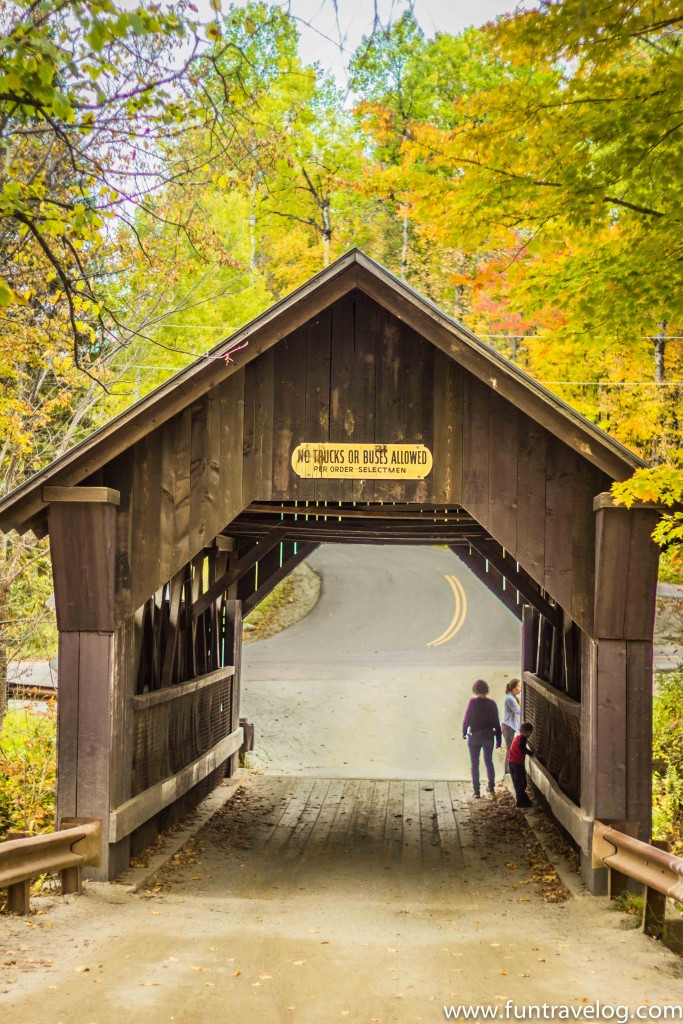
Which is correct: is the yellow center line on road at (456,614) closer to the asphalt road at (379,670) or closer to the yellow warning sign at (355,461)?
the asphalt road at (379,670)

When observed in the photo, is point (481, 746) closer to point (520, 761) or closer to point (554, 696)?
point (520, 761)

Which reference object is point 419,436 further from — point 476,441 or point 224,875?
point 224,875

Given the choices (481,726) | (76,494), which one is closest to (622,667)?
(76,494)

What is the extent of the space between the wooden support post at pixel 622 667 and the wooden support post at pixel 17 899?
15.9 ft

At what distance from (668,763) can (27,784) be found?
27.2ft

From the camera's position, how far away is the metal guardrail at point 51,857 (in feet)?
23.5

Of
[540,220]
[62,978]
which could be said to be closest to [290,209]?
[540,220]

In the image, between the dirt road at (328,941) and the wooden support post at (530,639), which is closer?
the dirt road at (328,941)

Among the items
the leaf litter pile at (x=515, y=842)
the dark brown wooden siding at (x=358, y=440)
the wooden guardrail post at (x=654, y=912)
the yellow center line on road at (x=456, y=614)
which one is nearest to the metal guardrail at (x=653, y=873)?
the wooden guardrail post at (x=654, y=912)

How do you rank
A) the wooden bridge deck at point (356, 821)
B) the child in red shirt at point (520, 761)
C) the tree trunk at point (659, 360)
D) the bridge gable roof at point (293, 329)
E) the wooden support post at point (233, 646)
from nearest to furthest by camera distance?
the bridge gable roof at point (293, 329) < the wooden bridge deck at point (356, 821) < the child in red shirt at point (520, 761) < the wooden support post at point (233, 646) < the tree trunk at point (659, 360)

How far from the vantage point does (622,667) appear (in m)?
9.03

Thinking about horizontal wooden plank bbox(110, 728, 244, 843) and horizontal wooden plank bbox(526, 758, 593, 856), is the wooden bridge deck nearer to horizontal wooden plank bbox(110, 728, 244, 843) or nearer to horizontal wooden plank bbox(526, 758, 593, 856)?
horizontal wooden plank bbox(110, 728, 244, 843)

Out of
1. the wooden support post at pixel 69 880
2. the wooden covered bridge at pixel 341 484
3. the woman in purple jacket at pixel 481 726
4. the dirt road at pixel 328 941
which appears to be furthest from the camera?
the woman in purple jacket at pixel 481 726

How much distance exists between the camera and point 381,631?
92.7 ft
